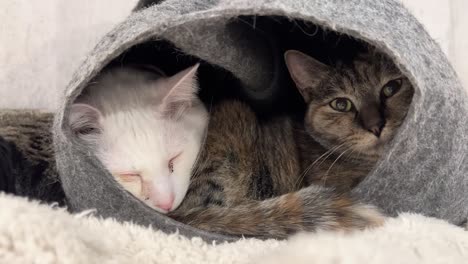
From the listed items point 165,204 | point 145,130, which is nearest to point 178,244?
point 165,204

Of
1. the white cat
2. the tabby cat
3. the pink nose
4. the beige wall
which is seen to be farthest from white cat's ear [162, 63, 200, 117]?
the beige wall

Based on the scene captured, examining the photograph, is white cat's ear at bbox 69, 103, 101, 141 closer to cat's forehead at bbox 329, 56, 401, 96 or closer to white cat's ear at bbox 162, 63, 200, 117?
white cat's ear at bbox 162, 63, 200, 117

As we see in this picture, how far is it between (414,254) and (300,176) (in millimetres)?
539

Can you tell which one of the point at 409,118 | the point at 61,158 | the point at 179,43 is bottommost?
the point at 61,158

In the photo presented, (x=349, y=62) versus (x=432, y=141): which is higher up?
(x=349, y=62)

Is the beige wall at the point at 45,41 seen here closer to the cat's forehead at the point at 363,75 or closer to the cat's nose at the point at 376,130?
the cat's forehead at the point at 363,75

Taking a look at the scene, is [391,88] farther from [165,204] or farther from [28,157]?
[28,157]

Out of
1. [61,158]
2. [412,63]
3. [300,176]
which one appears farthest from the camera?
[300,176]

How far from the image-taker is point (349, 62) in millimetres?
1312

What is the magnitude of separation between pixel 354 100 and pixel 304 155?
0.66ft

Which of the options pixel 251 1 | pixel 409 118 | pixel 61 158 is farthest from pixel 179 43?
pixel 409 118

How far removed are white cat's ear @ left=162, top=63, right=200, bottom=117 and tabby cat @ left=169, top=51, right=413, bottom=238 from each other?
10cm

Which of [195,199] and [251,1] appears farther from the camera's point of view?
[195,199]

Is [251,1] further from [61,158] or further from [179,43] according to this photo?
[61,158]
